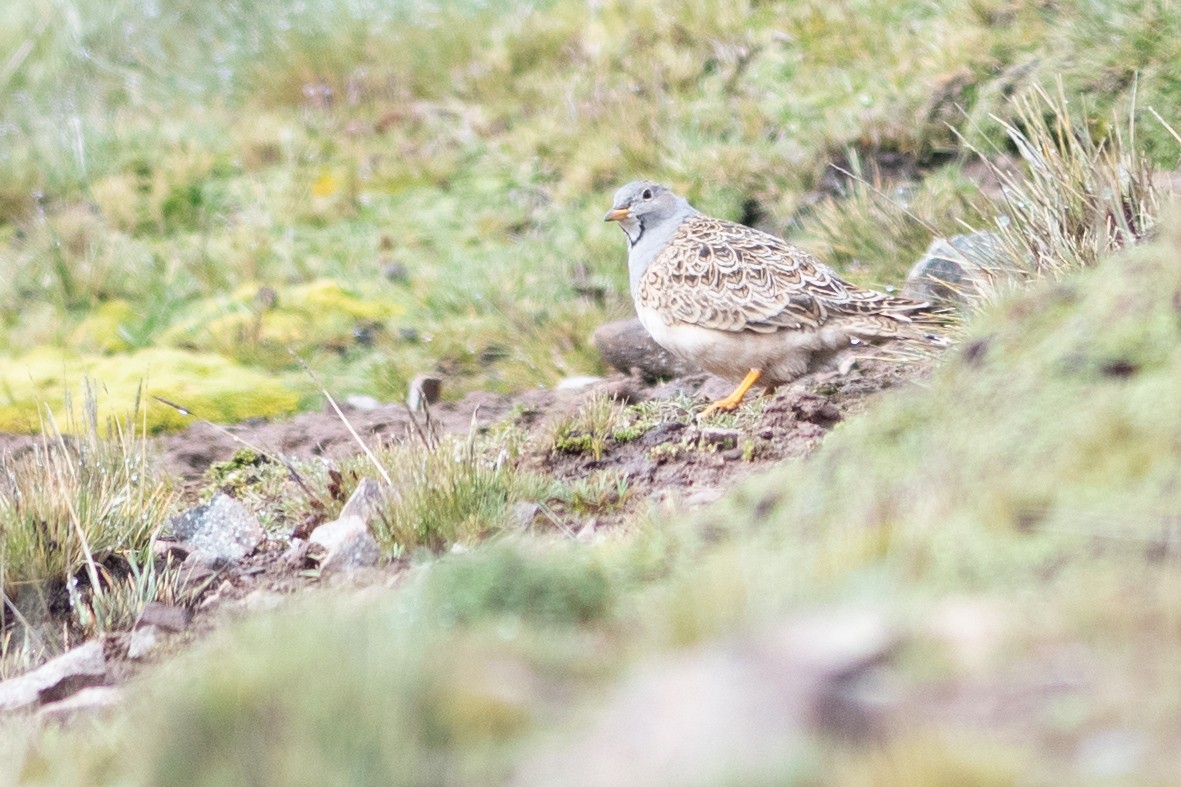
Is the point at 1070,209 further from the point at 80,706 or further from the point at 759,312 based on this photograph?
the point at 80,706

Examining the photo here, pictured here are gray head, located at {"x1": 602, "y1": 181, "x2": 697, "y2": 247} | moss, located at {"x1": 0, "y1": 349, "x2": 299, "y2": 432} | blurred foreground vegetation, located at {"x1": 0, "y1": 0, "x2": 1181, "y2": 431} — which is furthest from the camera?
blurred foreground vegetation, located at {"x1": 0, "y1": 0, "x2": 1181, "y2": 431}

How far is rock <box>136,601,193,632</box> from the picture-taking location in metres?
3.90

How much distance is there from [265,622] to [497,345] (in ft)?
17.0

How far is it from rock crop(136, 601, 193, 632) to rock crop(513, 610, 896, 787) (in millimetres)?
2118

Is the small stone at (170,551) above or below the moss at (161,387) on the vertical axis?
above

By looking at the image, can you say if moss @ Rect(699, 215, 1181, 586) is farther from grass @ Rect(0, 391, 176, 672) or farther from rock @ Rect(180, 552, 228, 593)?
grass @ Rect(0, 391, 176, 672)

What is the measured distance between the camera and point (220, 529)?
4.76m

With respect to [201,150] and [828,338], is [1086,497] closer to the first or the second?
[828,338]

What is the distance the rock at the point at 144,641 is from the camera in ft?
12.5

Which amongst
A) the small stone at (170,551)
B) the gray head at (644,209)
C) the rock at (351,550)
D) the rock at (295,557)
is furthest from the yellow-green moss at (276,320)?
the rock at (351,550)

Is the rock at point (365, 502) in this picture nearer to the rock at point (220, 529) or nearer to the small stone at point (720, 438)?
the rock at point (220, 529)

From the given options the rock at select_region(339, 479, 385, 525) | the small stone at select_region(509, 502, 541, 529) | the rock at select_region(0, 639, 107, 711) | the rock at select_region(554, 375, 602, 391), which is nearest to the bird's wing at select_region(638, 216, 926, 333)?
the rock at select_region(554, 375, 602, 391)

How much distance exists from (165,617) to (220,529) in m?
0.86

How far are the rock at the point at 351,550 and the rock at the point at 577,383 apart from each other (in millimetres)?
2568
